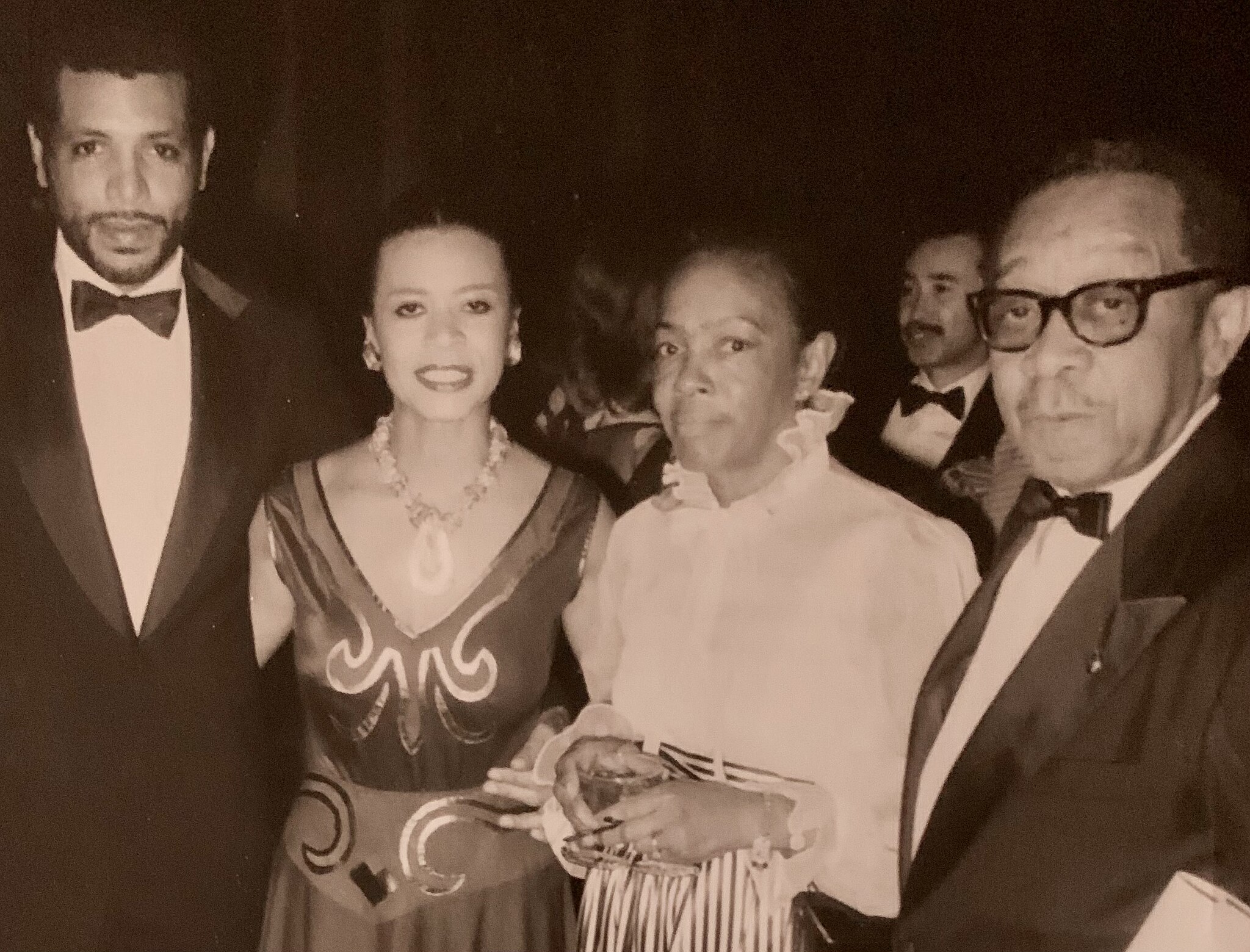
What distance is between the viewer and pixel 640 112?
1840 millimetres

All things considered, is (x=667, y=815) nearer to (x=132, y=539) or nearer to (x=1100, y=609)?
(x=1100, y=609)

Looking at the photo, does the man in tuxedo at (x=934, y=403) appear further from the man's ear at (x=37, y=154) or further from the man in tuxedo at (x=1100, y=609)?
the man's ear at (x=37, y=154)

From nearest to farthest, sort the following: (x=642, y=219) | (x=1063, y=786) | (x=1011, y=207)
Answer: (x=1063, y=786) < (x=1011, y=207) < (x=642, y=219)

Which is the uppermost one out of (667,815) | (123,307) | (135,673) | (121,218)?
(121,218)

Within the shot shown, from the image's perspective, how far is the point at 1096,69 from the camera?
173cm

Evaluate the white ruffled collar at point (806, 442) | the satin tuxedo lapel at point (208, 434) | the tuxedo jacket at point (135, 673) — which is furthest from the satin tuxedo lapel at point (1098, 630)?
the satin tuxedo lapel at point (208, 434)

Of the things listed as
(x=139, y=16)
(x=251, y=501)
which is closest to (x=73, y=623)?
(x=251, y=501)

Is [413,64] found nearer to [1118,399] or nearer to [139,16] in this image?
[139,16]

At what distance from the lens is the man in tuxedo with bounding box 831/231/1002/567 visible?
1702 mm

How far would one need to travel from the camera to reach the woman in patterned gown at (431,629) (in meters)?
1.80

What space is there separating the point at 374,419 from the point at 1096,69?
40.6 inches

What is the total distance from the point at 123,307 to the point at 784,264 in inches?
34.7

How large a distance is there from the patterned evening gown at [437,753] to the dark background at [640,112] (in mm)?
296

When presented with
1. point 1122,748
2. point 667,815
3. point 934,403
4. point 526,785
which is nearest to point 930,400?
point 934,403
